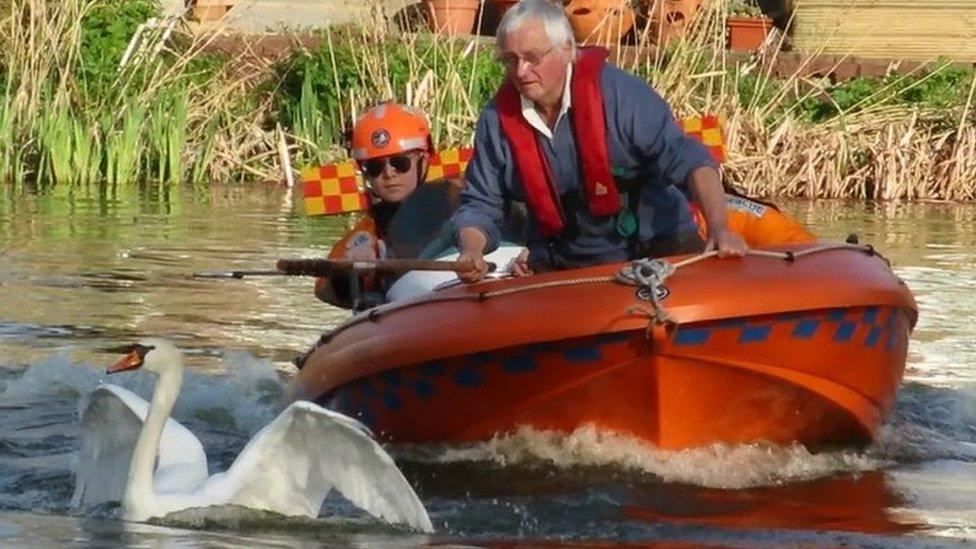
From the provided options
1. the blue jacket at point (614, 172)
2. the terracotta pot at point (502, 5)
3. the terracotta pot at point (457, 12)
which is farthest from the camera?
the terracotta pot at point (502, 5)

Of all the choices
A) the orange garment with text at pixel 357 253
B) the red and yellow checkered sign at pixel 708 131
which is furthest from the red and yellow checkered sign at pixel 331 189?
the orange garment with text at pixel 357 253

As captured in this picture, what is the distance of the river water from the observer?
579cm

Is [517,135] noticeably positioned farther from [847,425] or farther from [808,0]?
[808,0]

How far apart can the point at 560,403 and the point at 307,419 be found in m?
1.10

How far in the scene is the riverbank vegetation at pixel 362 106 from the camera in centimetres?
1611

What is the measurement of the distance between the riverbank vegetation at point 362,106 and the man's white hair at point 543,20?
8.75m

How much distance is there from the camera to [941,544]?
5.63m

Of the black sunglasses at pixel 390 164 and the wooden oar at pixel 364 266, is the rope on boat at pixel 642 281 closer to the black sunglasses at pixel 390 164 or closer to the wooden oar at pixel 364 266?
the wooden oar at pixel 364 266

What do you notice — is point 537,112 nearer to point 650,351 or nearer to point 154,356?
point 650,351

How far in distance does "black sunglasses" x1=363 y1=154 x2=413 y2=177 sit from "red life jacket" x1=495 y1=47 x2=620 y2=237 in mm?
965

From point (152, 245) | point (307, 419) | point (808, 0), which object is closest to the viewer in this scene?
point (307, 419)

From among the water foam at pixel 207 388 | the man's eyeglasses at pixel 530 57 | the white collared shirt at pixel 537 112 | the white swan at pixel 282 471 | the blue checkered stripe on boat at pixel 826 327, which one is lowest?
the water foam at pixel 207 388

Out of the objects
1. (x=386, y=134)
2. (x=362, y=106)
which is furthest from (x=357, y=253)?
(x=362, y=106)

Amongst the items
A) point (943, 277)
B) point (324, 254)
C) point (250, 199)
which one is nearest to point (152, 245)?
point (324, 254)
